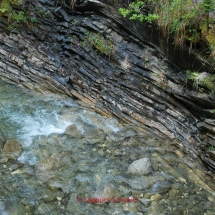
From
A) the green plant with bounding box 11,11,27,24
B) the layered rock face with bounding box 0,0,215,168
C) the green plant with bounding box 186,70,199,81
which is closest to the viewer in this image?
the green plant with bounding box 186,70,199,81

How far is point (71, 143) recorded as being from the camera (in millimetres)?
6016

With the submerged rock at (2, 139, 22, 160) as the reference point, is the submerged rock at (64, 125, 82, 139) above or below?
above

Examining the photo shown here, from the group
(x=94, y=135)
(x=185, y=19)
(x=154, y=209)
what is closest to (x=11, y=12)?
(x=94, y=135)

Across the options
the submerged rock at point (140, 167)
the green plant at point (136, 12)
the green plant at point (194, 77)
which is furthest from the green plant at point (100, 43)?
the submerged rock at point (140, 167)

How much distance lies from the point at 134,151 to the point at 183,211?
5.86 ft

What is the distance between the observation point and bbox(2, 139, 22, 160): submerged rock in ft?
17.6

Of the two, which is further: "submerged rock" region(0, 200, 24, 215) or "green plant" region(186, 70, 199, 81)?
"green plant" region(186, 70, 199, 81)

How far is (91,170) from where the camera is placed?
5285 mm

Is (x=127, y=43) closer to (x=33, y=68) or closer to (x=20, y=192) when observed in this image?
(x=33, y=68)

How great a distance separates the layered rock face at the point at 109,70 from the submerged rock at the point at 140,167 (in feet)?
3.84

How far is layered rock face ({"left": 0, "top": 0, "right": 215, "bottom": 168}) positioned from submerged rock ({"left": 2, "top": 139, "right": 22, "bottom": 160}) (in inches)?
98.8

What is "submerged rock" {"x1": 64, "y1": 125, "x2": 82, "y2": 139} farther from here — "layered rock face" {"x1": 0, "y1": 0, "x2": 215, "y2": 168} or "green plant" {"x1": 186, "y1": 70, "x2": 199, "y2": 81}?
"green plant" {"x1": 186, "y1": 70, "x2": 199, "y2": 81}

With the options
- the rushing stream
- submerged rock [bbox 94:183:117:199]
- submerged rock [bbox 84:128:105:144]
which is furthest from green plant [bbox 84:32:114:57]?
submerged rock [bbox 94:183:117:199]

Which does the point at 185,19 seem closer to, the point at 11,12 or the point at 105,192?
the point at 105,192
